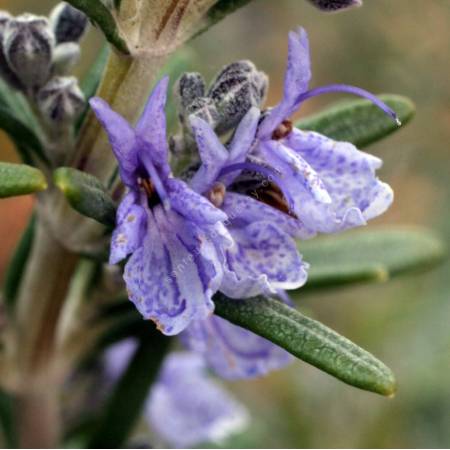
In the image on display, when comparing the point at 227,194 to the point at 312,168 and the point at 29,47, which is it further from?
the point at 29,47

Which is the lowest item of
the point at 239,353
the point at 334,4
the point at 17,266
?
the point at 17,266

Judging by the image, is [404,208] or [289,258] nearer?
[289,258]

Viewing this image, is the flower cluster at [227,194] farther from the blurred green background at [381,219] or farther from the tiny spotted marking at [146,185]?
the blurred green background at [381,219]

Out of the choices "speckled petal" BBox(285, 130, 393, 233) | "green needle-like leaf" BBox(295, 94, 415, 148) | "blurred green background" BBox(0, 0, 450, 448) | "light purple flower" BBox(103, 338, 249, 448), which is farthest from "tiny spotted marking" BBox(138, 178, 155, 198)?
"blurred green background" BBox(0, 0, 450, 448)

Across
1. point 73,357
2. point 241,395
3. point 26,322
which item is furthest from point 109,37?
point 241,395

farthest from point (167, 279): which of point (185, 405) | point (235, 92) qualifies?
point (185, 405)

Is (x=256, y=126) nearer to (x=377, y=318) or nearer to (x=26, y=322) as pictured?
(x=26, y=322)
